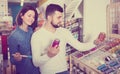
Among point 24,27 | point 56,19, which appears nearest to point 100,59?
point 56,19

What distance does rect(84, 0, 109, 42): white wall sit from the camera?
6.64ft

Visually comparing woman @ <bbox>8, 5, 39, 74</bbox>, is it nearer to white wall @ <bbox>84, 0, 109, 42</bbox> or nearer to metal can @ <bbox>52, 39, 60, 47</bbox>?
metal can @ <bbox>52, 39, 60, 47</bbox>

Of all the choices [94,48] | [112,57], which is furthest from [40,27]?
[112,57]

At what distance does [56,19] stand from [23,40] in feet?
1.23

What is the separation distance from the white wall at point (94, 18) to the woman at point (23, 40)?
1.62 ft

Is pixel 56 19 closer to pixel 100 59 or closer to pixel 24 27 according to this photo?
pixel 24 27

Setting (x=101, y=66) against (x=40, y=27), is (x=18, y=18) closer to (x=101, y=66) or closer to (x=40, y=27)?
(x=40, y=27)

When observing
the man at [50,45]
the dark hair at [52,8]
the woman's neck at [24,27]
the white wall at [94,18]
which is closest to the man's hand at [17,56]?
the man at [50,45]

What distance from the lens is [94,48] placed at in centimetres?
205

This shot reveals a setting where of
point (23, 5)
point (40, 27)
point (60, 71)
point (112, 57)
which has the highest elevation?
point (23, 5)

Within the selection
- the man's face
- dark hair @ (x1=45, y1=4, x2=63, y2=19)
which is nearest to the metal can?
the man's face

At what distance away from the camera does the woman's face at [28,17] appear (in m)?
1.97

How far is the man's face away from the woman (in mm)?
167

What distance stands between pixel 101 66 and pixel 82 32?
0.38 m
